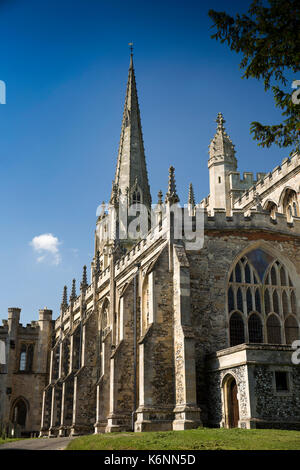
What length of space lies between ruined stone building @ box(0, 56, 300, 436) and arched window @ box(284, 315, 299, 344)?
47 mm

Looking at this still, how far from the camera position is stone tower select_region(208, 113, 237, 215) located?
3847 centimetres

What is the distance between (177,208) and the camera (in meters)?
26.0

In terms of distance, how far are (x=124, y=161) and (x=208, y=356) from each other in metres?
38.9

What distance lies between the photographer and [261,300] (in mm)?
25500

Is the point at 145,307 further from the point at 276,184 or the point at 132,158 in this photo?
the point at 132,158

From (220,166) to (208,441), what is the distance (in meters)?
25.6

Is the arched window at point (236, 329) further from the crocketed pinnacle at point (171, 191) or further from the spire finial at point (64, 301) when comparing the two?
the spire finial at point (64, 301)

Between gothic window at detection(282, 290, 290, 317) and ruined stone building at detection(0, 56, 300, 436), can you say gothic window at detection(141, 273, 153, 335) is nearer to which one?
ruined stone building at detection(0, 56, 300, 436)

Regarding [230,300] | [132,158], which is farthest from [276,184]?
[132,158]

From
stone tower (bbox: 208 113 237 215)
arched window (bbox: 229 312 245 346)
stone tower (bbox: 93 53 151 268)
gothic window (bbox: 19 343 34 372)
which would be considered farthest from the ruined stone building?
stone tower (bbox: 93 53 151 268)

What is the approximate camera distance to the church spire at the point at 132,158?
2269 inches

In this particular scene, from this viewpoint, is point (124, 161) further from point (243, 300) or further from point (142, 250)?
point (243, 300)

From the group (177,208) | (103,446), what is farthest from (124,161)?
(103,446)

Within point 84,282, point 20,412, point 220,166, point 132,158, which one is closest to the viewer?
point 220,166
